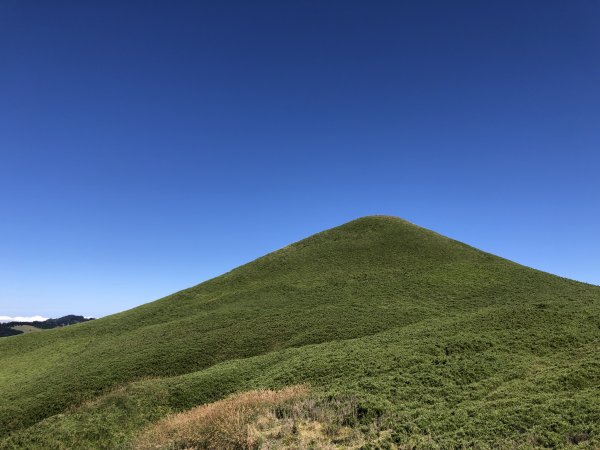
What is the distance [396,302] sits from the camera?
5122 cm

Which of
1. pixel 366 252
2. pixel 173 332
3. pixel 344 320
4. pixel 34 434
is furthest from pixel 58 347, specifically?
pixel 366 252

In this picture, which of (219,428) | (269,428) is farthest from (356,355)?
(219,428)

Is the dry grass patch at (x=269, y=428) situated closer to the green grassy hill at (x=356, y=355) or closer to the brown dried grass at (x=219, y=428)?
the brown dried grass at (x=219, y=428)

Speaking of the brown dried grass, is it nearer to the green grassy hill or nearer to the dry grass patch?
the dry grass patch

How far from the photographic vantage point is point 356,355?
Result: 1128 inches

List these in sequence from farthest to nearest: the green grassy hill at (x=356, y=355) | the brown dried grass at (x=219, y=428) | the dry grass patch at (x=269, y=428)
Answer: the green grassy hill at (x=356, y=355) < the brown dried grass at (x=219, y=428) < the dry grass patch at (x=269, y=428)

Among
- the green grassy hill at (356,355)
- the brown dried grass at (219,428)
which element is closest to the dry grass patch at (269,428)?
the brown dried grass at (219,428)

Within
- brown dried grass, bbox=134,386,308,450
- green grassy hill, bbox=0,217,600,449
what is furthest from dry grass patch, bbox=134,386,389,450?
green grassy hill, bbox=0,217,600,449

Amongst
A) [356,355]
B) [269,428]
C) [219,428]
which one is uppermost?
[356,355]

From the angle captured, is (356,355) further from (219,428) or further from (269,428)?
(219,428)

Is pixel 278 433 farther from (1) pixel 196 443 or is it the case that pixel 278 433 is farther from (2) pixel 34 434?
(2) pixel 34 434

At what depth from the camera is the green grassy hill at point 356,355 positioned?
16562 millimetres

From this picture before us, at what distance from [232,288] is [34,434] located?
45.1m

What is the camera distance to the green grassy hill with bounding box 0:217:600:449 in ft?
54.3
